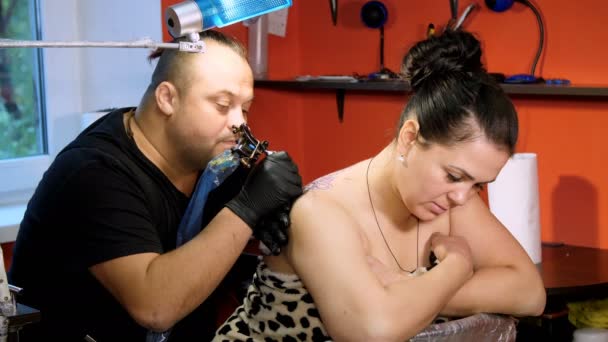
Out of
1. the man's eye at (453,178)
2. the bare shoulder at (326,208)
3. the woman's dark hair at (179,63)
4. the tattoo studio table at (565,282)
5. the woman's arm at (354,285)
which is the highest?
the woman's dark hair at (179,63)

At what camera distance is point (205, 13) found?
58.1 inches

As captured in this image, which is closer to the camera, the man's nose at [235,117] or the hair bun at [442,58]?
the hair bun at [442,58]

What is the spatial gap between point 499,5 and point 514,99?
31 cm

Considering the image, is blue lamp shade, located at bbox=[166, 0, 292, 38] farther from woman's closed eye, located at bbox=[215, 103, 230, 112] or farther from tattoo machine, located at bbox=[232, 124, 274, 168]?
woman's closed eye, located at bbox=[215, 103, 230, 112]

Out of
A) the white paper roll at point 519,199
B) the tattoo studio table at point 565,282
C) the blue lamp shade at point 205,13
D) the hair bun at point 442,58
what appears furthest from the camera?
the white paper roll at point 519,199

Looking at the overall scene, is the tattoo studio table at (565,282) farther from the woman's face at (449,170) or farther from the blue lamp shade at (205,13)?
the blue lamp shade at (205,13)

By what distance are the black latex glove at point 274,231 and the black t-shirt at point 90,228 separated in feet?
0.75

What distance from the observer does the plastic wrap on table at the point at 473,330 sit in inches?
59.7

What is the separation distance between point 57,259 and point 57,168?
7.5 inches

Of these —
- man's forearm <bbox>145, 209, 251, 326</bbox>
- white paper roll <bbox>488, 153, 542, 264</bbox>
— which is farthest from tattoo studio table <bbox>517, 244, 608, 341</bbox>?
man's forearm <bbox>145, 209, 251, 326</bbox>

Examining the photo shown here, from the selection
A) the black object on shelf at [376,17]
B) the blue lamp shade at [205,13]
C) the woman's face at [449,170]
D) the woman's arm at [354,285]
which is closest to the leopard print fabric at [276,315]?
the woman's arm at [354,285]

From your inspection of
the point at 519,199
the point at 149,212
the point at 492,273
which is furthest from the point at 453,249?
the point at 519,199

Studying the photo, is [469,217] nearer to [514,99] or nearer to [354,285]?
[354,285]

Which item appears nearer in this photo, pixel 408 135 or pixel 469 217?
pixel 408 135
